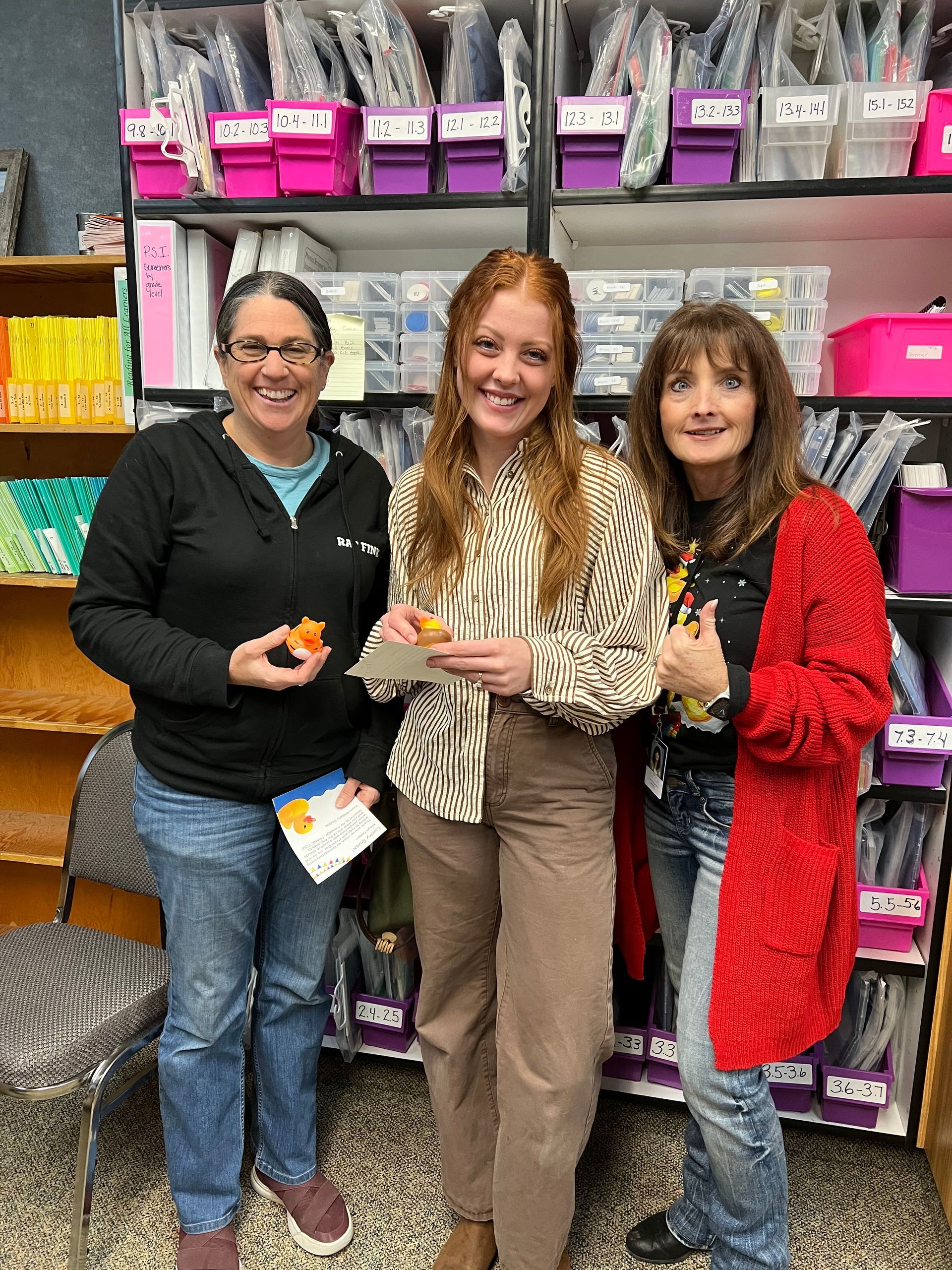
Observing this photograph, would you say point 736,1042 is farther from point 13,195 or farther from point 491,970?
point 13,195

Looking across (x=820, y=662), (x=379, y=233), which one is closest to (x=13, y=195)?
(x=379, y=233)

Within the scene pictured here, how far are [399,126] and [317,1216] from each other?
227cm

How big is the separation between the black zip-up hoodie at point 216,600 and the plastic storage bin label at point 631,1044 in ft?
3.37

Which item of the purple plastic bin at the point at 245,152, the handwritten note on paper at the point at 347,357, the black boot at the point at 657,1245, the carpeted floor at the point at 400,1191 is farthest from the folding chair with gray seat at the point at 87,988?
the purple plastic bin at the point at 245,152

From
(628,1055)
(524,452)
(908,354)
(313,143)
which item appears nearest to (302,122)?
Answer: (313,143)

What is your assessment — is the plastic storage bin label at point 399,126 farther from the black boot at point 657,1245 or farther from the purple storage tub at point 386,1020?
the black boot at point 657,1245

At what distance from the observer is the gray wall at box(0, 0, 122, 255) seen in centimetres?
256

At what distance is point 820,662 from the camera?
4.69 ft

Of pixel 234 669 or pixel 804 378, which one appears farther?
pixel 804 378

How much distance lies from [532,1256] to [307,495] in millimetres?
1412

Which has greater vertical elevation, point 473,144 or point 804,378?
point 473,144

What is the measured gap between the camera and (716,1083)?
4.87 ft

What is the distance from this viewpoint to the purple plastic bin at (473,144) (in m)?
1.87

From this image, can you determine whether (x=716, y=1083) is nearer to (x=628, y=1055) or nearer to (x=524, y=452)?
(x=628, y=1055)
